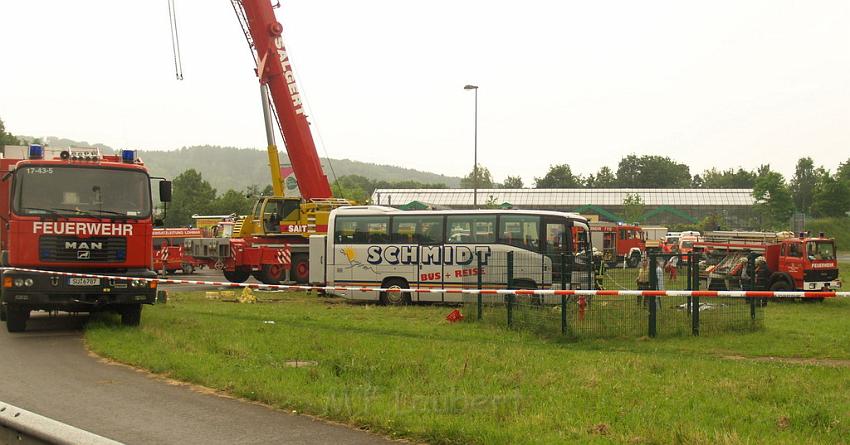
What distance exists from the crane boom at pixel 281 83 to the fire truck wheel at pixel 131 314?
1331 centimetres

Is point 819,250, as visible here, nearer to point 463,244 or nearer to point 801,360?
point 463,244

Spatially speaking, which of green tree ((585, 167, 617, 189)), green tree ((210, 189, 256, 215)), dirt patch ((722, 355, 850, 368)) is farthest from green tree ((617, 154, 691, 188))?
dirt patch ((722, 355, 850, 368))

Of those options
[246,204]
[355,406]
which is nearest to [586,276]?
[355,406]

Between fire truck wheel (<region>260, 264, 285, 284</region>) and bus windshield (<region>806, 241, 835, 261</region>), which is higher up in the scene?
bus windshield (<region>806, 241, 835, 261</region>)

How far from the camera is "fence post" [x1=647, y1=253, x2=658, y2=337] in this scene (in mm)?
14031

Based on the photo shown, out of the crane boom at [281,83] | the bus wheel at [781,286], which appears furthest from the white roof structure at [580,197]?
the bus wheel at [781,286]

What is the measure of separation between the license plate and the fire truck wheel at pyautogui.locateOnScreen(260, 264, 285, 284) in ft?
49.1

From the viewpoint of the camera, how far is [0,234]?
15.2 meters

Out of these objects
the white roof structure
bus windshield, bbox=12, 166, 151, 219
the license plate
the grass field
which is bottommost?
the grass field

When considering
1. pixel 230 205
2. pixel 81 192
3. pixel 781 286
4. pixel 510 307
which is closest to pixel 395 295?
pixel 510 307

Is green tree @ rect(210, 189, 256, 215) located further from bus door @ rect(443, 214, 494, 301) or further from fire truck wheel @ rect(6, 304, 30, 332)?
fire truck wheel @ rect(6, 304, 30, 332)

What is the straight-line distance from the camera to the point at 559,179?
139250 millimetres

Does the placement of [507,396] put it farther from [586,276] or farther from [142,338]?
[586,276]

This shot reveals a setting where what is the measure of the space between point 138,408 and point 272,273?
2087 centimetres
